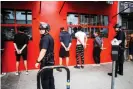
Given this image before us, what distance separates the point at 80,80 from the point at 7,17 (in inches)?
150

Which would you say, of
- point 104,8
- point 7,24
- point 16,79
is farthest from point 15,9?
point 104,8

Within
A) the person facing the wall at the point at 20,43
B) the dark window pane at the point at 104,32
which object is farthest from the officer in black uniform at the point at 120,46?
the dark window pane at the point at 104,32

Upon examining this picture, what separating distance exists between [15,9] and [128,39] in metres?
6.68

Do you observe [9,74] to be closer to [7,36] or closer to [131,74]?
[7,36]

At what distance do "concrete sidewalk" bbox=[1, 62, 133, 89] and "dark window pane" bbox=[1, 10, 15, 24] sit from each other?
2.03m

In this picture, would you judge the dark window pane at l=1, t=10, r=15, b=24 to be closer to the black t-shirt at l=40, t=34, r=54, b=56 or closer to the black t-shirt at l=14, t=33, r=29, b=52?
the black t-shirt at l=14, t=33, r=29, b=52

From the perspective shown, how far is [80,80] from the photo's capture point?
8719 mm

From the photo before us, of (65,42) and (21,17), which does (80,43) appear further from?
(21,17)

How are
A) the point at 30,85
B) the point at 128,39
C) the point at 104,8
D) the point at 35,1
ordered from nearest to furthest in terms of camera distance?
1. the point at 30,85
2. the point at 35,1
3. the point at 104,8
4. the point at 128,39

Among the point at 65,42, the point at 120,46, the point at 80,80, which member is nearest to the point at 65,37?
the point at 65,42

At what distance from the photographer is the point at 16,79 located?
28.8 feet

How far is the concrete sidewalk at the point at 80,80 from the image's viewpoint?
7.95m

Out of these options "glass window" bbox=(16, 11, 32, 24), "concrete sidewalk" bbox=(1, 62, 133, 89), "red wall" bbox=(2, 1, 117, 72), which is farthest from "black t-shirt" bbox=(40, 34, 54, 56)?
"glass window" bbox=(16, 11, 32, 24)

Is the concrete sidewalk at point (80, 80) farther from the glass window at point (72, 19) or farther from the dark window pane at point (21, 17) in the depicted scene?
the glass window at point (72, 19)
